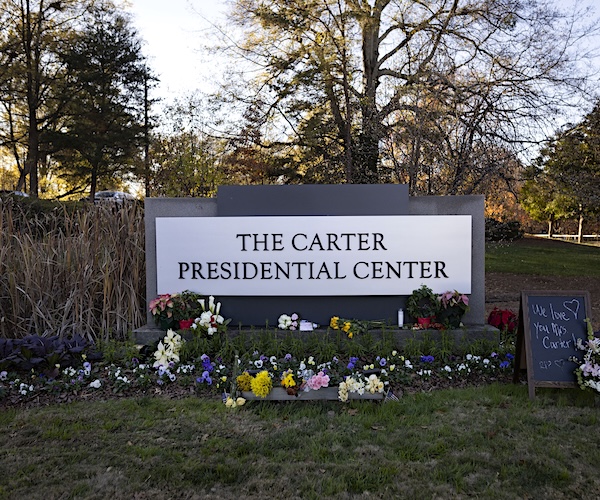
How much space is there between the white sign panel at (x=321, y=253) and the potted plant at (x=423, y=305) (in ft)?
0.31

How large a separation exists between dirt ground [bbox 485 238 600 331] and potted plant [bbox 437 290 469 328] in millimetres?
3100

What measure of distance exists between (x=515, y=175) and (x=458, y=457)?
7940 mm

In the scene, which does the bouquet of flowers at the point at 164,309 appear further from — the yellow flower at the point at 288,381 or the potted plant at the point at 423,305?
the potted plant at the point at 423,305

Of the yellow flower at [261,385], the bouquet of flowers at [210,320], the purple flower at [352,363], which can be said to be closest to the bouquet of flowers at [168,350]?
the bouquet of flowers at [210,320]

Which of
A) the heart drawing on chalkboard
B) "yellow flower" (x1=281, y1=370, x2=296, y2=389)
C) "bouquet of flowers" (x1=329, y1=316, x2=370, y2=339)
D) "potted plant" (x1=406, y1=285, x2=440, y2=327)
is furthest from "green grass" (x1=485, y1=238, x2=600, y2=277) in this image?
"yellow flower" (x1=281, y1=370, x2=296, y2=389)

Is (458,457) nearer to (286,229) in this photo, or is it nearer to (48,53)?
(286,229)

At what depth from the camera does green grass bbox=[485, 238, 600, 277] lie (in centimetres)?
1288

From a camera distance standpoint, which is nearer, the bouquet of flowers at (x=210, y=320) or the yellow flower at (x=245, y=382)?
the yellow flower at (x=245, y=382)

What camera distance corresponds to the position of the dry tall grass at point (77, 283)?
5352 millimetres

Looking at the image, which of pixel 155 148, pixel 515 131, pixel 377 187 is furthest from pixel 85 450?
pixel 155 148

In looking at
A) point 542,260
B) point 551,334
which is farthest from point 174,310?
point 542,260

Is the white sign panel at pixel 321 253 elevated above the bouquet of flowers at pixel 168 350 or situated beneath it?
elevated above

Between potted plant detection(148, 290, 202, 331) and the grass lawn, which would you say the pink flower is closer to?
the grass lawn

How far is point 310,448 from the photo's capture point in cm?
323
